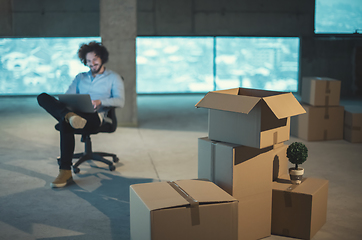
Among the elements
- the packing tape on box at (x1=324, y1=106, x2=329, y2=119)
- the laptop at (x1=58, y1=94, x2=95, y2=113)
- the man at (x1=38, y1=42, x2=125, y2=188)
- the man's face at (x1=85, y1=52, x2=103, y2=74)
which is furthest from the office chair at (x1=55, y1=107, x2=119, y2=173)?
the packing tape on box at (x1=324, y1=106, x2=329, y2=119)

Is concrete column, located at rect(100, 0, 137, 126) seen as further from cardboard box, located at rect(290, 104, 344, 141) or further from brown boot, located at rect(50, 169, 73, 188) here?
brown boot, located at rect(50, 169, 73, 188)

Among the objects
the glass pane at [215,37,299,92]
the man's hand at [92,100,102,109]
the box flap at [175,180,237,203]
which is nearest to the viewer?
the box flap at [175,180,237,203]

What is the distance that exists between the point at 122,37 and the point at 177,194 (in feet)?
13.0

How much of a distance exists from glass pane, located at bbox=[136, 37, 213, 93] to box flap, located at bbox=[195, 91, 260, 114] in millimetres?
7250

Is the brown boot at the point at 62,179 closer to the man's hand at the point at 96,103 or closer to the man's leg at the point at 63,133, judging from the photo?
the man's leg at the point at 63,133

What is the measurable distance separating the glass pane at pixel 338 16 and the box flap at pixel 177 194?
8256 mm

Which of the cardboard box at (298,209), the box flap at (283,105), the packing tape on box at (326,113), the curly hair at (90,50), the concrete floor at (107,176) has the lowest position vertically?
the concrete floor at (107,176)

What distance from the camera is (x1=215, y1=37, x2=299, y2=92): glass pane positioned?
9.42 meters

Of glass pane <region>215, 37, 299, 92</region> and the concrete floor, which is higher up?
glass pane <region>215, 37, 299, 92</region>

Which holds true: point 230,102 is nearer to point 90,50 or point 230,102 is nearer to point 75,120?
point 75,120

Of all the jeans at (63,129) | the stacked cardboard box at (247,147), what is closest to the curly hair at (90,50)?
the jeans at (63,129)

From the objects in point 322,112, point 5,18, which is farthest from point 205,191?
point 5,18

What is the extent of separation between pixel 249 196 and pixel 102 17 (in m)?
4.03

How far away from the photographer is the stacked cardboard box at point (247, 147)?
6.73ft
